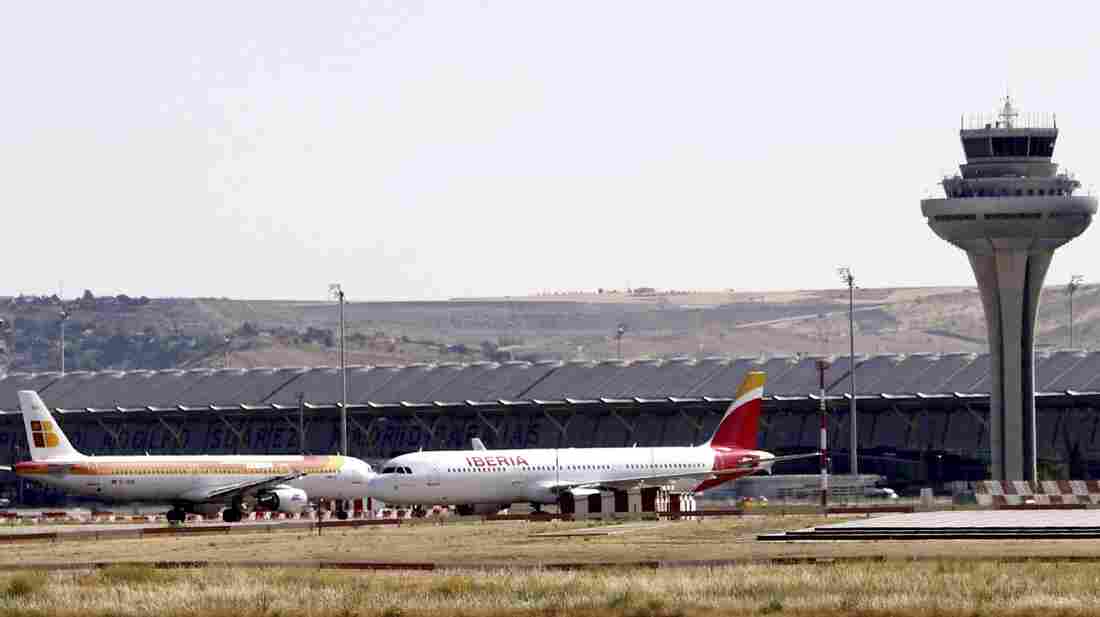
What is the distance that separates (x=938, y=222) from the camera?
146875 mm

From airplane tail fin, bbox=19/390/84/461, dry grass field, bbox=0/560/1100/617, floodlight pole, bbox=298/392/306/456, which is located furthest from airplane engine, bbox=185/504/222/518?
dry grass field, bbox=0/560/1100/617

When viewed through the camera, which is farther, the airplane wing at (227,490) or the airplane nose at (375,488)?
the airplane wing at (227,490)

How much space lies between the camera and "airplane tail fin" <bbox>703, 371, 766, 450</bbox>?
12669 cm

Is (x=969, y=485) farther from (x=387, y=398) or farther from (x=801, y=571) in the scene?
(x=801, y=571)

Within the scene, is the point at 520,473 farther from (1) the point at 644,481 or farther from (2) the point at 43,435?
(2) the point at 43,435

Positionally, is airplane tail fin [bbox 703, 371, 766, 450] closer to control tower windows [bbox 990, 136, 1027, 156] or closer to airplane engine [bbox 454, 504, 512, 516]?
airplane engine [bbox 454, 504, 512, 516]

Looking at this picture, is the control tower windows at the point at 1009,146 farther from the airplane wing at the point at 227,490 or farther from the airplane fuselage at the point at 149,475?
the airplane wing at the point at 227,490

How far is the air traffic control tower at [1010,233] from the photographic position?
473 ft

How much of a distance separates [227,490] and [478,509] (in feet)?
41.8

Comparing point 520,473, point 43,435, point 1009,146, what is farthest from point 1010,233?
point 43,435

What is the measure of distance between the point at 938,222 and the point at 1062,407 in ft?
63.7

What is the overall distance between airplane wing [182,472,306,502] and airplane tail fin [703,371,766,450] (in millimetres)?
25619

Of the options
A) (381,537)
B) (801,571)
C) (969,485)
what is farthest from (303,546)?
(969,485)

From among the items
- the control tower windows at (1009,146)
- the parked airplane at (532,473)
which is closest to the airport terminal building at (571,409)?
the control tower windows at (1009,146)
